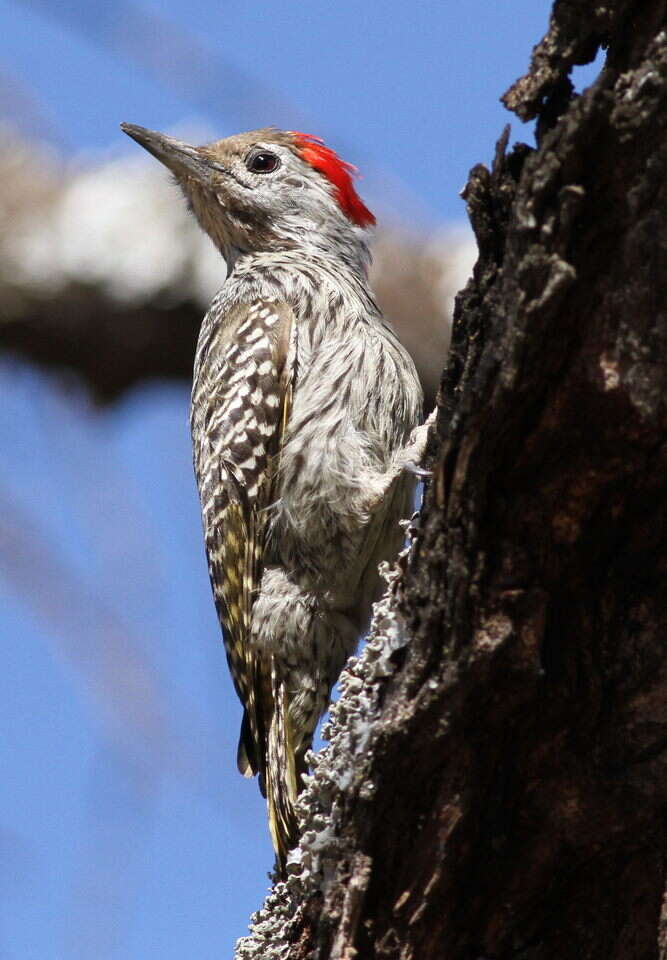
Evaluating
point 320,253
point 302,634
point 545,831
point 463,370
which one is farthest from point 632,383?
point 320,253

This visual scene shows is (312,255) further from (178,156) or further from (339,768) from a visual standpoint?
(339,768)

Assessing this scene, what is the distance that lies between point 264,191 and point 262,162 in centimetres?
23

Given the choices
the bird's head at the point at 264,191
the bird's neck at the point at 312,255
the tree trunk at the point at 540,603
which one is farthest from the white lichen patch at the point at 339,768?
the bird's head at the point at 264,191

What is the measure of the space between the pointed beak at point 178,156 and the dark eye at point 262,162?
0.69ft

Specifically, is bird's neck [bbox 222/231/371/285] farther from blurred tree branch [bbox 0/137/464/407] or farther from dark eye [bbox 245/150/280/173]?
blurred tree branch [bbox 0/137/464/407]

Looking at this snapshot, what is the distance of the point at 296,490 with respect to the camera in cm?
495

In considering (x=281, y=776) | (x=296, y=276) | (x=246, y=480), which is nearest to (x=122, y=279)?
(x=296, y=276)

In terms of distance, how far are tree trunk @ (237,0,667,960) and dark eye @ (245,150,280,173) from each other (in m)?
3.77

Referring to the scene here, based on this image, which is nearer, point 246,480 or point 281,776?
point 281,776

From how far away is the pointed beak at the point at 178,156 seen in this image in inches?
247

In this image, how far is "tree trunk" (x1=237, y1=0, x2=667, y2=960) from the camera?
100.0 inches

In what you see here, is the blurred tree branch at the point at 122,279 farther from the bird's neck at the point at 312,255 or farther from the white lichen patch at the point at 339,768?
the white lichen patch at the point at 339,768

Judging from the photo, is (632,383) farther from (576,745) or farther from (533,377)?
(576,745)

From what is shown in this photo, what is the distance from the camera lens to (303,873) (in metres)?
3.20
